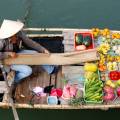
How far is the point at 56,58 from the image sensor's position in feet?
22.7

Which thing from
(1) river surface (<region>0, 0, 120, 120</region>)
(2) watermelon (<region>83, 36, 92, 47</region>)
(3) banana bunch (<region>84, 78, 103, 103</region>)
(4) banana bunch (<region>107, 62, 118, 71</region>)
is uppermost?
(1) river surface (<region>0, 0, 120, 120</region>)

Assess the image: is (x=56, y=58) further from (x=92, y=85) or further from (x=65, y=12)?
(x=65, y=12)

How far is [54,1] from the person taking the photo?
30.7ft

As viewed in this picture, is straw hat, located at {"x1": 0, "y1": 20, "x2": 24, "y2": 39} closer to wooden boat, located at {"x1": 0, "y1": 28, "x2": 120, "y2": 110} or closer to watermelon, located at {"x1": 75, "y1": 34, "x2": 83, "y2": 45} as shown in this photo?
wooden boat, located at {"x1": 0, "y1": 28, "x2": 120, "y2": 110}

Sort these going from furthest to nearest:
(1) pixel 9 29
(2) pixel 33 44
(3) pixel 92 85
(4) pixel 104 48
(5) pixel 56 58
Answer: (4) pixel 104 48, (2) pixel 33 44, (5) pixel 56 58, (3) pixel 92 85, (1) pixel 9 29

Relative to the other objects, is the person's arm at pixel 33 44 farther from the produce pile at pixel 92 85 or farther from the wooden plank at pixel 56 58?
the produce pile at pixel 92 85

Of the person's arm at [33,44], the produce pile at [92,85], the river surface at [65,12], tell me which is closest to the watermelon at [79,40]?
the produce pile at [92,85]

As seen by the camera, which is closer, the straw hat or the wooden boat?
the straw hat

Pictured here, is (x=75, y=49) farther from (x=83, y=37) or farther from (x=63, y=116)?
(x=63, y=116)

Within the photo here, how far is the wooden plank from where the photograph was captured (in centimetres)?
685

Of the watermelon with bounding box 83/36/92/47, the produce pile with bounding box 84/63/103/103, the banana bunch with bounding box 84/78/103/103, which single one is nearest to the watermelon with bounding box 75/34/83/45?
the watermelon with bounding box 83/36/92/47

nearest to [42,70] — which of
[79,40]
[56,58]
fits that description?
[56,58]

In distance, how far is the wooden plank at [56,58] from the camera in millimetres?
6848

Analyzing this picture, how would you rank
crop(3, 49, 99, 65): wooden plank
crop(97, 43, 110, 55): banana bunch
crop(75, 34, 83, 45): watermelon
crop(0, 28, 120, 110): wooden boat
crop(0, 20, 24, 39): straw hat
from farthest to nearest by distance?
crop(75, 34, 83, 45): watermelon < crop(97, 43, 110, 55): banana bunch < crop(3, 49, 99, 65): wooden plank < crop(0, 28, 120, 110): wooden boat < crop(0, 20, 24, 39): straw hat
